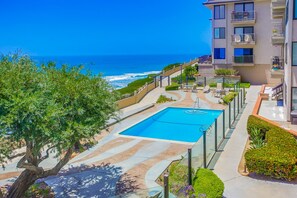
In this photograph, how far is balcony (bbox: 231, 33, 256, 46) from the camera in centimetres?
3784

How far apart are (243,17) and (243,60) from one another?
17.2 feet

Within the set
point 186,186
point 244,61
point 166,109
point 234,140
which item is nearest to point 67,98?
point 186,186

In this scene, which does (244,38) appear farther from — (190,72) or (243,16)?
(190,72)

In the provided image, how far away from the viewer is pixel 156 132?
20.7 m

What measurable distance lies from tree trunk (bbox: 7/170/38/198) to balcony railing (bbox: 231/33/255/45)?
33.2 meters

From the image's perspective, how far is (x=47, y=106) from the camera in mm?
7898

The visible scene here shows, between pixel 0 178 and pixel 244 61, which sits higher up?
pixel 244 61

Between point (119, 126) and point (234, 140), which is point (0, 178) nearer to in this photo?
point (119, 126)

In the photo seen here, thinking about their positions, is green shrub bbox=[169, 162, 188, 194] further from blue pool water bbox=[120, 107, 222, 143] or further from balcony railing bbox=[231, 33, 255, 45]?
balcony railing bbox=[231, 33, 255, 45]

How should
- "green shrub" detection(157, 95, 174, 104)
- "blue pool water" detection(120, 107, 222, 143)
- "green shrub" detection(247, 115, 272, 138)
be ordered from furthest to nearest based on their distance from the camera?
"green shrub" detection(157, 95, 174, 104) < "blue pool water" detection(120, 107, 222, 143) < "green shrub" detection(247, 115, 272, 138)

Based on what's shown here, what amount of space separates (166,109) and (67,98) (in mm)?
18529

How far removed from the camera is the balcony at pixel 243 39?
3784 centimetres

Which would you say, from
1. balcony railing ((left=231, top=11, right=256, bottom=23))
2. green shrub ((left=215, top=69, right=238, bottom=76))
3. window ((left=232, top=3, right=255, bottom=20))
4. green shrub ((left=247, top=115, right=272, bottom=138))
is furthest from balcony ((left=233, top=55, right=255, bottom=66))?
green shrub ((left=247, top=115, right=272, bottom=138))

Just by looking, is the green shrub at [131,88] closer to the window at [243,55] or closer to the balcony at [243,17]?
the window at [243,55]
